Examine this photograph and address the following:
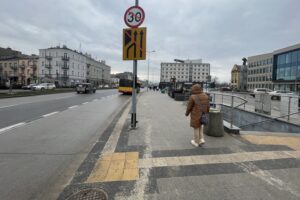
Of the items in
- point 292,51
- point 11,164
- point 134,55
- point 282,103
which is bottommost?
point 11,164

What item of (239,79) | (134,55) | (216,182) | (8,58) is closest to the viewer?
(216,182)

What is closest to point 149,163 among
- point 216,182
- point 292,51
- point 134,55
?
point 216,182

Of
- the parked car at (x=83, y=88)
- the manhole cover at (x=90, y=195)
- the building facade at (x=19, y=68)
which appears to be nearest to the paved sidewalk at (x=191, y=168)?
the manhole cover at (x=90, y=195)

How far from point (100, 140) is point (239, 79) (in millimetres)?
109664

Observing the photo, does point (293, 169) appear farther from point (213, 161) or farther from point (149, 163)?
point (149, 163)

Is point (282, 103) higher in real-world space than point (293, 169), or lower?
higher

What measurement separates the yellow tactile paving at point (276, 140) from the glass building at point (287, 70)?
4941 centimetres

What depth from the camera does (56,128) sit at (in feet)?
24.9

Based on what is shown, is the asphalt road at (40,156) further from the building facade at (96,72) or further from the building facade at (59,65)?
the building facade at (96,72)

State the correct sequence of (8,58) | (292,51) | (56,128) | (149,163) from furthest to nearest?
1. (8,58)
2. (292,51)
3. (56,128)
4. (149,163)

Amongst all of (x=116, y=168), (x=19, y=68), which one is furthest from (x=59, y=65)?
(x=116, y=168)

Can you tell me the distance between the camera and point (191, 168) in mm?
3971

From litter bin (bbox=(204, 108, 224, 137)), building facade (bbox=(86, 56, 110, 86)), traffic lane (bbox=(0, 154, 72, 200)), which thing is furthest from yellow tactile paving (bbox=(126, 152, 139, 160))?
building facade (bbox=(86, 56, 110, 86))

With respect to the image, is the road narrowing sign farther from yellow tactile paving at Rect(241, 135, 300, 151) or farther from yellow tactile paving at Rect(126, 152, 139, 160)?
yellow tactile paving at Rect(241, 135, 300, 151)
